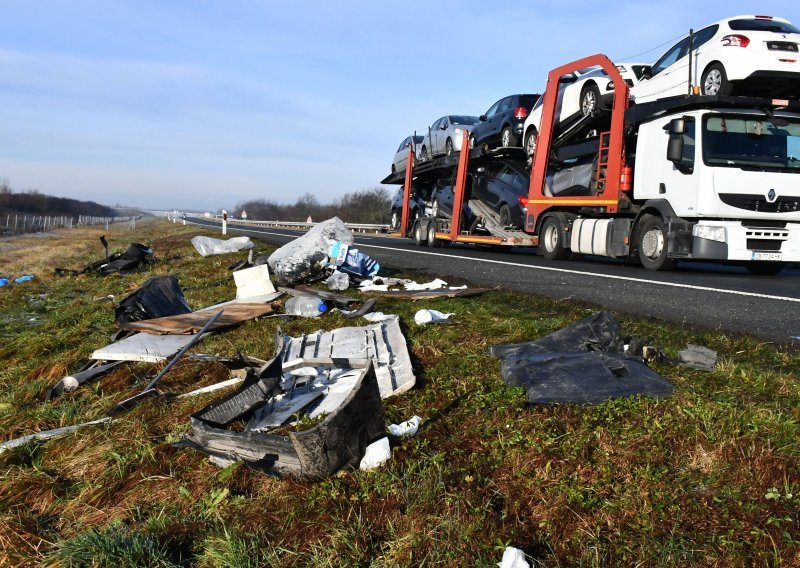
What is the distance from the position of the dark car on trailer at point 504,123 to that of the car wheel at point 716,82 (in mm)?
4898

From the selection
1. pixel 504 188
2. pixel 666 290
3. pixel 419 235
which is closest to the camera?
pixel 666 290

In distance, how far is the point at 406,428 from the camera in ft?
10.0

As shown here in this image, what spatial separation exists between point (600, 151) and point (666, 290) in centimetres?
476

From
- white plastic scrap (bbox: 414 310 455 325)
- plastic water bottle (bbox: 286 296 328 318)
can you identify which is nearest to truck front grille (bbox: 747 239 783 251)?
white plastic scrap (bbox: 414 310 455 325)

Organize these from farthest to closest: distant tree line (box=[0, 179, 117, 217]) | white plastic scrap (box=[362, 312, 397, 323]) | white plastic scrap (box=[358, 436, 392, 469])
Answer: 1. distant tree line (box=[0, 179, 117, 217])
2. white plastic scrap (box=[362, 312, 397, 323])
3. white plastic scrap (box=[358, 436, 392, 469])

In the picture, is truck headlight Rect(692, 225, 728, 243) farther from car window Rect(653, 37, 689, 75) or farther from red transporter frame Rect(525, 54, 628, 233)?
car window Rect(653, 37, 689, 75)

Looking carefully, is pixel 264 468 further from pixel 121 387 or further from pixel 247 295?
pixel 247 295

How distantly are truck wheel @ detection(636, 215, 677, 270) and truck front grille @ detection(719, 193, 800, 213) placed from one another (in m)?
1.01

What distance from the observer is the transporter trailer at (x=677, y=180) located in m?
9.33

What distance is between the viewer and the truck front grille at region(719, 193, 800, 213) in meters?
9.30

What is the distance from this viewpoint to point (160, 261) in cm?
1316

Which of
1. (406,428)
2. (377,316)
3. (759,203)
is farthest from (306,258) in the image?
(759,203)

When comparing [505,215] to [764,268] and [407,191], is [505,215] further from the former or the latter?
[407,191]

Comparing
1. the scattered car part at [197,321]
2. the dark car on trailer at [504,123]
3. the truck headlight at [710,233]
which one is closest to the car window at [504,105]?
the dark car on trailer at [504,123]
